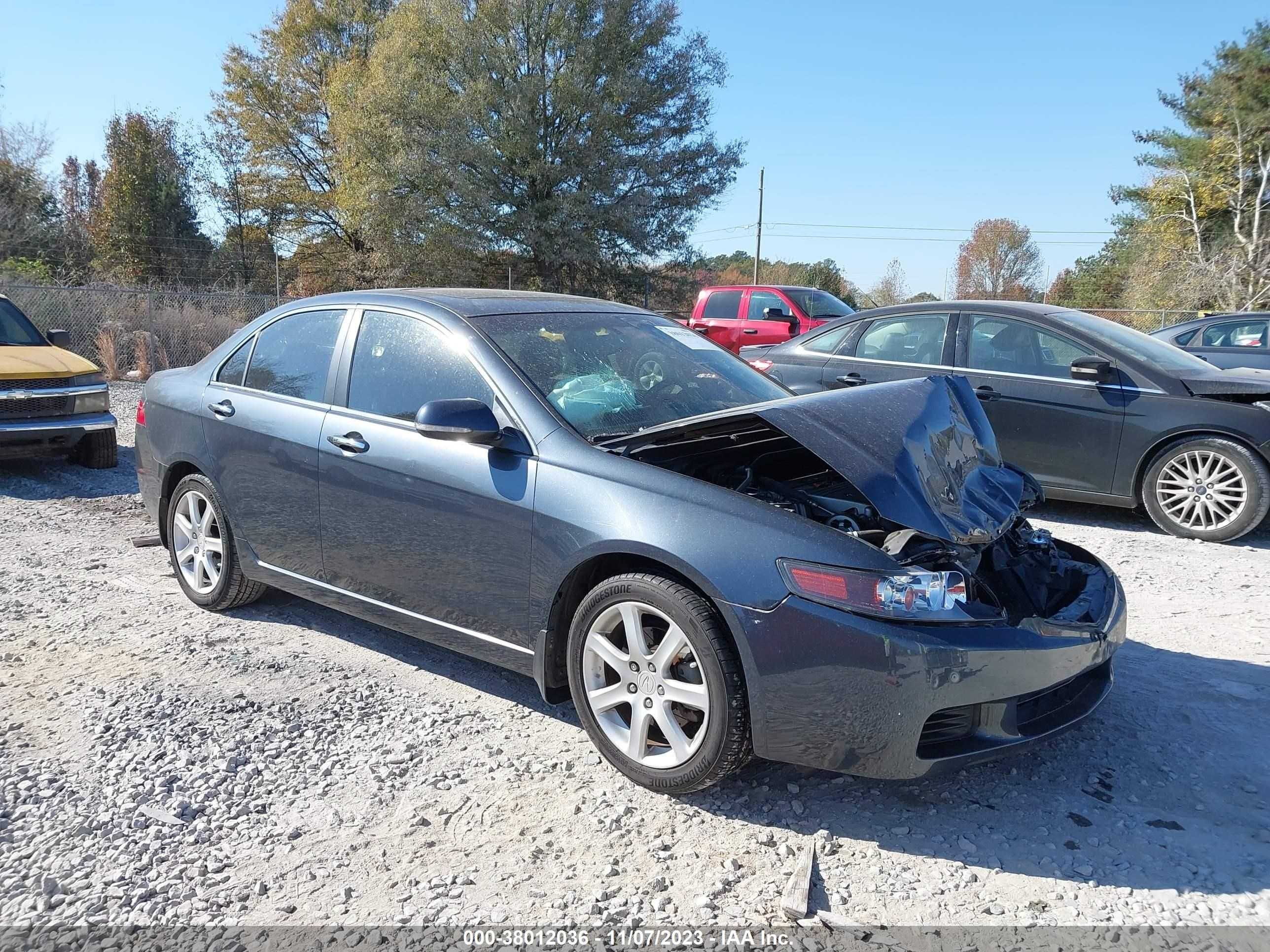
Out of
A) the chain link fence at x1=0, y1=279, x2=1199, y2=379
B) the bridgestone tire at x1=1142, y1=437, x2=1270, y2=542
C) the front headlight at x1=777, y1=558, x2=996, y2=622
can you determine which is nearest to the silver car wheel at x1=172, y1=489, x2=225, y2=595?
the front headlight at x1=777, y1=558, x2=996, y2=622

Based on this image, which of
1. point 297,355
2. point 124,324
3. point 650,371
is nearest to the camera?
point 650,371

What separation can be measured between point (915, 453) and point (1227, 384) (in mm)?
4461

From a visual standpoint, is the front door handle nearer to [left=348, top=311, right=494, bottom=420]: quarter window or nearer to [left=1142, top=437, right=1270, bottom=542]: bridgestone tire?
[left=348, top=311, right=494, bottom=420]: quarter window

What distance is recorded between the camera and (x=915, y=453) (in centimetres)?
315

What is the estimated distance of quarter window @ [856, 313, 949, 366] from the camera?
7367 mm

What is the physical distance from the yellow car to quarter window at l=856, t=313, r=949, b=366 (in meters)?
6.92

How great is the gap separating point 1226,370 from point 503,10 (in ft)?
91.9

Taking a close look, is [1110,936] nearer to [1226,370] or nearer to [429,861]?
[429,861]

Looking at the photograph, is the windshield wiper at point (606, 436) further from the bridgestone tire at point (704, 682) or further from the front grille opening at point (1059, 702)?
the front grille opening at point (1059, 702)

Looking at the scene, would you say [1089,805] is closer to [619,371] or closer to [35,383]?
[619,371]

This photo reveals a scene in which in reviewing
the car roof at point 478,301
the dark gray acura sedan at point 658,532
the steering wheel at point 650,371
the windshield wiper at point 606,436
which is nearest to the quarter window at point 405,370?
the dark gray acura sedan at point 658,532

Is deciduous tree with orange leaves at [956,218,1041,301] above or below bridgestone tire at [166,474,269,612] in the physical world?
above

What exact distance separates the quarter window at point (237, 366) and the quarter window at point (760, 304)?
11.0 meters

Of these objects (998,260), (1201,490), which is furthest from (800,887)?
(998,260)
